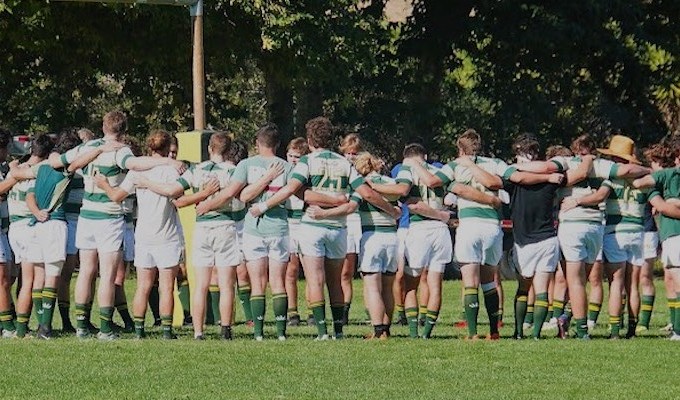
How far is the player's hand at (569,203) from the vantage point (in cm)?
1667

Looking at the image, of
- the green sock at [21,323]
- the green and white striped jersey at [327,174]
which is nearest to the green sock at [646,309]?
the green and white striped jersey at [327,174]

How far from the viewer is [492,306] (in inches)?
653

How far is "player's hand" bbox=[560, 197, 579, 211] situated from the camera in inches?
656

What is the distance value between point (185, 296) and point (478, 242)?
5.14m

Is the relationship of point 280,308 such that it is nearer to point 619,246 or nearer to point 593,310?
point 593,310

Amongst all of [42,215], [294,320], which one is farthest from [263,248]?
[294,320]

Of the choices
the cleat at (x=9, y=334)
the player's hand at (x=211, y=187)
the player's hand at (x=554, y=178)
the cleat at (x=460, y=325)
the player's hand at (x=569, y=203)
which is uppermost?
the player's hand at (x=554, y=178)

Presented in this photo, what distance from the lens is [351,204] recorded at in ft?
52.9

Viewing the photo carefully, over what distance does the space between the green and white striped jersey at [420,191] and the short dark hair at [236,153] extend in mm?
1734

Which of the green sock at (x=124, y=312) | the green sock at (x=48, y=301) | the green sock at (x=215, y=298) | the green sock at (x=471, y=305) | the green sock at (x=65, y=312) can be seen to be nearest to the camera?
the green sock at (x=471, y=305)

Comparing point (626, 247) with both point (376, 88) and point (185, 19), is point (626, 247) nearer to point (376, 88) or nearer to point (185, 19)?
point (185, 19)

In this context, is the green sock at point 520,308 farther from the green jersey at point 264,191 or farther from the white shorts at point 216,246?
the white shorts at point 216,246

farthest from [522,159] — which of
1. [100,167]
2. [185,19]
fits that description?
[185,19]

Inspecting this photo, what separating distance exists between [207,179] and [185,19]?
16777mm
